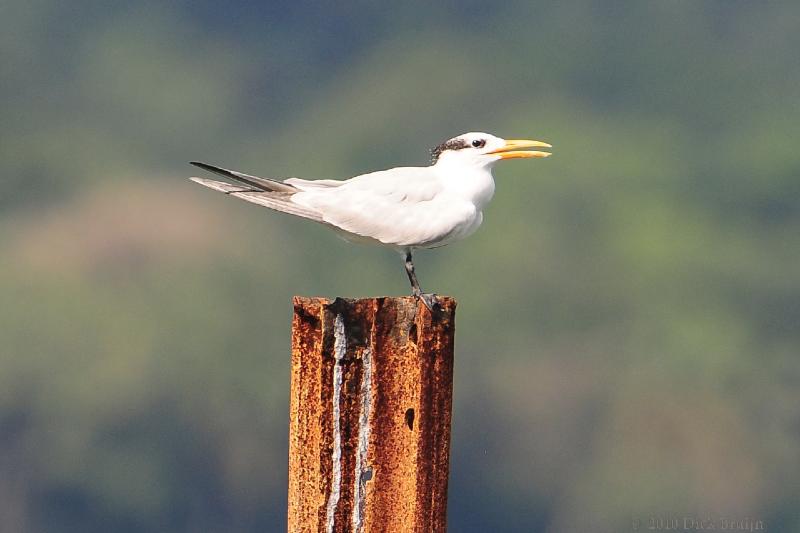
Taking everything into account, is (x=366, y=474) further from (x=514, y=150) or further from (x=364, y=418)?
(x=514, y=150)

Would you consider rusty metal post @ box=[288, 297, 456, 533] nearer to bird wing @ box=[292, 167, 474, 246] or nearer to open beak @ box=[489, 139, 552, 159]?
bird wing @ box=[292, 167, 474, 246]

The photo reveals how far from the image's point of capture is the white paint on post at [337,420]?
6816mm

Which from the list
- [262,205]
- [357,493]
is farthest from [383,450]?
[262,205]

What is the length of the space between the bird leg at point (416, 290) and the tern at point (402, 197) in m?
0.01

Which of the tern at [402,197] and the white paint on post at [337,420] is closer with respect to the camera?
the white paint on post at [337,420]

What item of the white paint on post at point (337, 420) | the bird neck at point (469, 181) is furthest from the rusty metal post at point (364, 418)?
the bird neck at point (469, 181)

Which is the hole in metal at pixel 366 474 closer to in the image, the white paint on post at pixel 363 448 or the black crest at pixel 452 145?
the white paint on post at pixel 363 448

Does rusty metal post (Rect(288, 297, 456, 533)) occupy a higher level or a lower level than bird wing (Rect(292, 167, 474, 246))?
lower

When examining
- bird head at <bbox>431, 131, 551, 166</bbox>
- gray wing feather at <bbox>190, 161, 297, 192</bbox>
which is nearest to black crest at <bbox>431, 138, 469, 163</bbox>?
bird head at <bbox>431, 131, 551, 166</bbox>

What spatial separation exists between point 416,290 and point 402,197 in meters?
1.13

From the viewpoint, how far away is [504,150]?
1024 cm

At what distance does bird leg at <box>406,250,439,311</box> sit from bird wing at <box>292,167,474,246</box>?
155 millimetres

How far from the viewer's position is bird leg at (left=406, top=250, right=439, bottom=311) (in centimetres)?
711

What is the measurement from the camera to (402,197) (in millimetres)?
9570
